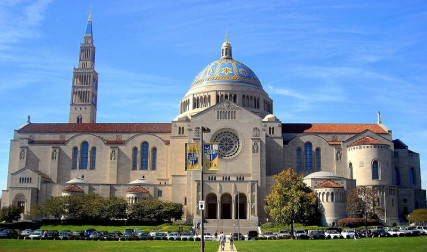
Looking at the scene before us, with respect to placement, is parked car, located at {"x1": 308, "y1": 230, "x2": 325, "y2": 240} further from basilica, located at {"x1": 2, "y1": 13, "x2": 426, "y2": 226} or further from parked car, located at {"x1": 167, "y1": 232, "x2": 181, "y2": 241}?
basilica, located at {"x1": 2, "y1": 13, "x2": 426, "y2": 226}

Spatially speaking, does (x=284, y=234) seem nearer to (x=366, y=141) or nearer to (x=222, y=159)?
(x=222, y=159)

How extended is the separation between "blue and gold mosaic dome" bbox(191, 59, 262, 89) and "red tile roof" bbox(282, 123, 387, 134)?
11663mm

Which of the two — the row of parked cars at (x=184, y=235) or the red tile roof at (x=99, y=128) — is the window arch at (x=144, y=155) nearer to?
the red tile roof at (x=99, y=128)

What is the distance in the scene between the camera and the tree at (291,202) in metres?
62.7

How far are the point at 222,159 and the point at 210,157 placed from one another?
44.7m

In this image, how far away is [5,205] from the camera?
8169 cm

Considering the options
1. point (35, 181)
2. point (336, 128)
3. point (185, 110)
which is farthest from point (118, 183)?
point (336, 128)

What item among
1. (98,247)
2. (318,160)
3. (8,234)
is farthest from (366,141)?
(8,234)

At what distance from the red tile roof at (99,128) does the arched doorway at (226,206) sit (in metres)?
18.0

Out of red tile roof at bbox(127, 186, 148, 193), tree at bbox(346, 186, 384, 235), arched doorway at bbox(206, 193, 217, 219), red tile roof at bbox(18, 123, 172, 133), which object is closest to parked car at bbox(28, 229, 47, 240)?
red tile roof at bbox(127, 186, 148, 193)

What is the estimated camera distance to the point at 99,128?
91.8 m

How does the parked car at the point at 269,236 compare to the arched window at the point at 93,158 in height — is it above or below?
below

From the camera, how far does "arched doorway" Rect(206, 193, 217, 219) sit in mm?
78688

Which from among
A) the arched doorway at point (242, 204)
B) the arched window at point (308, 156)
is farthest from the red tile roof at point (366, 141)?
the arched doorway at point (242, 204)
